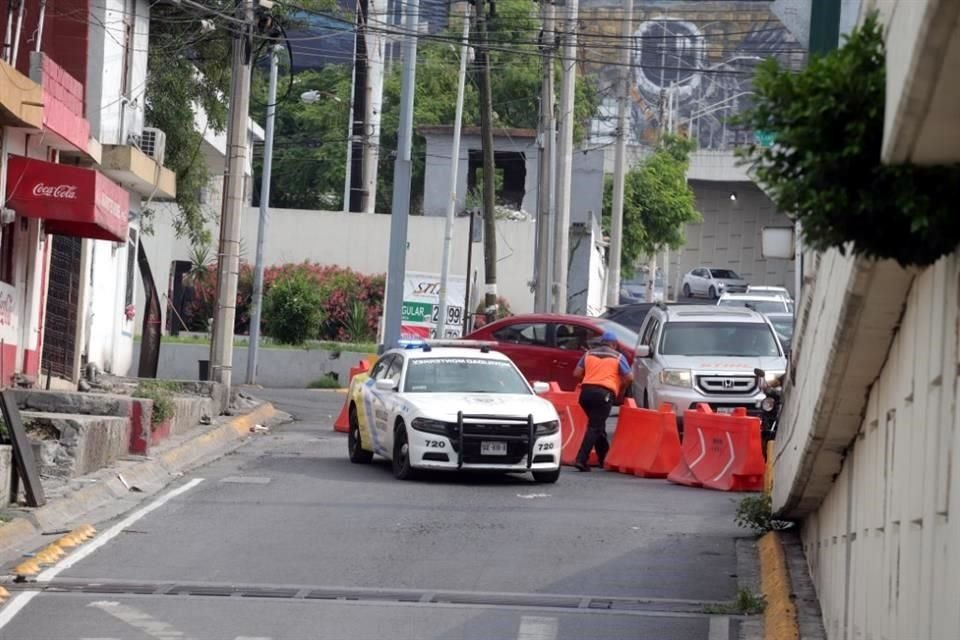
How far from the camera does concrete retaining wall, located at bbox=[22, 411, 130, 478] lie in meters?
16.7

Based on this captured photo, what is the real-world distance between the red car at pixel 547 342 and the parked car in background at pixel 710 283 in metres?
44.0

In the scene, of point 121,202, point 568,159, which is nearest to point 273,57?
point 568,159

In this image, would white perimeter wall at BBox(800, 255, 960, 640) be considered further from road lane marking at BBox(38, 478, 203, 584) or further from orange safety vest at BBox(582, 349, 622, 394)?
orange safety vest at BBox(582, 349, 622, 394)

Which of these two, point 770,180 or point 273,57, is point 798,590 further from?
point 273,57

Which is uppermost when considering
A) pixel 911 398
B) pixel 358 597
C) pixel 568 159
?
pixel 568 159

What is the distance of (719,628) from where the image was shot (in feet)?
35.5

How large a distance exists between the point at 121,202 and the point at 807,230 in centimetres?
1944

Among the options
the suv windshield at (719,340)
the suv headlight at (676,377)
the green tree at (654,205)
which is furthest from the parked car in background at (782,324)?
the green tree at (654,205)

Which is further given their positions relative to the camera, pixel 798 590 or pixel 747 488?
pixel 747 488

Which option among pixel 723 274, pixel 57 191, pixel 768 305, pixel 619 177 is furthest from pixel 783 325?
pixel 723 274

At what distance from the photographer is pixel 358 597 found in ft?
38.3

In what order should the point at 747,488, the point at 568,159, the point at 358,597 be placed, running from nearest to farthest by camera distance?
the point at 358,597 < the point at 747,488 < the point at 568,159

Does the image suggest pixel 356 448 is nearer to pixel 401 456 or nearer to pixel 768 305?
pixel 401 456

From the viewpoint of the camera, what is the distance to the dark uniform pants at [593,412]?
803 inches
